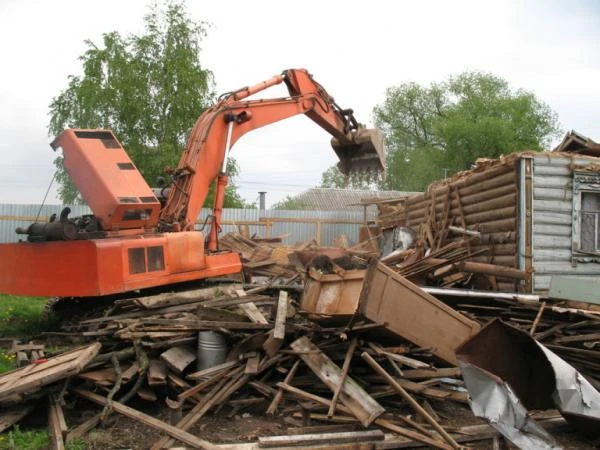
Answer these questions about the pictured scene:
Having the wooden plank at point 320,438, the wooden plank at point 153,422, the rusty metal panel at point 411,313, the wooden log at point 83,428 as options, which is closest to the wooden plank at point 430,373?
the rusty metal panel at point 411,313

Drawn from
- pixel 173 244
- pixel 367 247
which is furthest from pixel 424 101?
pixel 173 244

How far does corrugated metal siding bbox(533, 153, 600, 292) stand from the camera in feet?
35.0

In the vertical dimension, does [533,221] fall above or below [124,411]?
above

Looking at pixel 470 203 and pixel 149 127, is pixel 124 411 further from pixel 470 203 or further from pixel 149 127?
pixel 149 127

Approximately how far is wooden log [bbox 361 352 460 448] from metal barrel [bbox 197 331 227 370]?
164 centimetres

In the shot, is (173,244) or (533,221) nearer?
(173,244)

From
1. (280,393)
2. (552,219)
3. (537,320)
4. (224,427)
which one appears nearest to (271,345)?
(280,393)

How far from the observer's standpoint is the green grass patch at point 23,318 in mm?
8758

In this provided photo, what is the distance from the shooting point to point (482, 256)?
1159 cm

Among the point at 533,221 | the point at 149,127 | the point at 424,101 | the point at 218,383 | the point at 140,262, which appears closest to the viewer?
the point at 218,383

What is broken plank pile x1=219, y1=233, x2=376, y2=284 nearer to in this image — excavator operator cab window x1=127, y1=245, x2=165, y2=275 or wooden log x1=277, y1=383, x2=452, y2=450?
excavator operator cab window x1=127, y1=245, x2=165, y2=275

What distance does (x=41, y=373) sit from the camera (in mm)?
5590

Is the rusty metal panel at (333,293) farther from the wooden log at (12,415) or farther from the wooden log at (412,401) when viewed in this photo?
the wooden log at (12,415)

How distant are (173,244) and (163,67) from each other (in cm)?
1477
